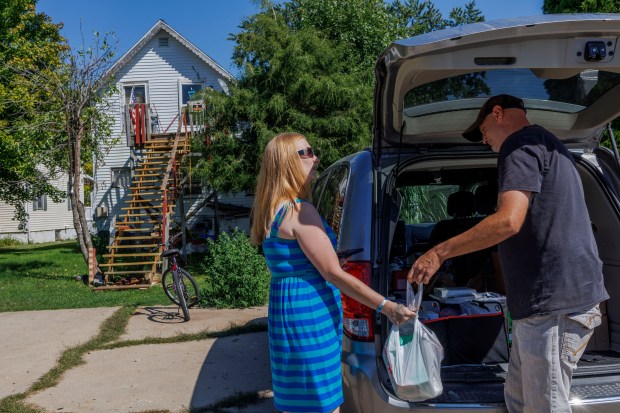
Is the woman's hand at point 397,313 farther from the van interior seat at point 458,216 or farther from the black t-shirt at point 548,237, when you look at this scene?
the van interior seat at point 458,216

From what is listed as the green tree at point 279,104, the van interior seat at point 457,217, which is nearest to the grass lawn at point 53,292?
the green tree at point 279,104

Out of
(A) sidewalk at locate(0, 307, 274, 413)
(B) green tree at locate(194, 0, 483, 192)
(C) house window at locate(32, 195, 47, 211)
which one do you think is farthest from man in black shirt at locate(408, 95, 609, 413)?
(C) house window at locate(32, 195, 47, 211)

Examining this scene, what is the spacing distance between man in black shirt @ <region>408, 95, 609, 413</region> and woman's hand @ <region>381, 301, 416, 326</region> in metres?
0.14

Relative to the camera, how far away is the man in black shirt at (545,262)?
242 centimetres

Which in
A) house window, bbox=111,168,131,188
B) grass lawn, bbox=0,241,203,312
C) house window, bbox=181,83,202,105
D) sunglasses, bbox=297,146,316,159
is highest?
house window, bbox=181,83,202,105

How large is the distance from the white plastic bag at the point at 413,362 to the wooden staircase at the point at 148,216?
11.6 meters

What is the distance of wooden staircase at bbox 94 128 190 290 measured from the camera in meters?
14.5

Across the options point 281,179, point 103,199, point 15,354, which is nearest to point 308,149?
point 281,179

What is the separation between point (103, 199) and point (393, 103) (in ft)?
74.2

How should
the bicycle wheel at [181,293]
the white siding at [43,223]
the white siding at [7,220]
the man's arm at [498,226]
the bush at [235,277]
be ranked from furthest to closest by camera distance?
the white siding at [43,223]
the white siding at [7,220]
the bush at [235,277]
the bicycle wheel at [181,293]
the man's arm at [498,226]

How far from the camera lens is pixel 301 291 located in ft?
8.42

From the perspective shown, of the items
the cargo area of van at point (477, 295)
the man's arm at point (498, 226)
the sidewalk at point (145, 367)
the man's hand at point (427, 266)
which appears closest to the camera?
the man's arm at point (498, 226)

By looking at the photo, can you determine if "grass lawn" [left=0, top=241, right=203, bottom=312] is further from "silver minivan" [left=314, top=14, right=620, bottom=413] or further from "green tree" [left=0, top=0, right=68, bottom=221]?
"silver minivan" [left=314, top=14, right=620, bottom=413]

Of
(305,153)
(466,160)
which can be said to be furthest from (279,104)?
(305,153)
